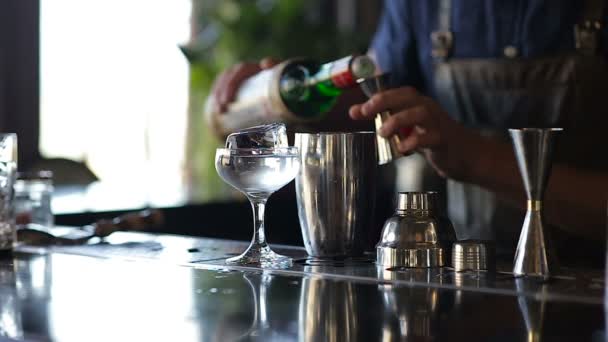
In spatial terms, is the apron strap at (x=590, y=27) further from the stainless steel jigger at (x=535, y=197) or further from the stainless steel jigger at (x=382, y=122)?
the stainless steel jigger at (x=535, y=197)

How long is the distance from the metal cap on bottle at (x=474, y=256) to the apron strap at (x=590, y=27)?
1055 mm

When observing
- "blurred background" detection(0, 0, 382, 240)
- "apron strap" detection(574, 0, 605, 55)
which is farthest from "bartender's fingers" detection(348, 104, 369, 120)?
"blurred background" detection(0, 0, 382, 240)

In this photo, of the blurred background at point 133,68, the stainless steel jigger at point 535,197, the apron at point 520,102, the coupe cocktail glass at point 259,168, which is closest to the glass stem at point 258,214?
the coupe cocktail glass at point 259,168

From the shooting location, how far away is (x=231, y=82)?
1.91 meters

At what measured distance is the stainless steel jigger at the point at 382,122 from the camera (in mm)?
1368

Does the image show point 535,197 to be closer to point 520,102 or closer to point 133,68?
point 520,102

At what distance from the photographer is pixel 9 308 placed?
1012 millimetres

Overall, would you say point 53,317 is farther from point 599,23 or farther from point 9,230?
point 599,23

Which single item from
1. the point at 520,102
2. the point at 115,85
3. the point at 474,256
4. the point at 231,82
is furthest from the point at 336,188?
the point at 115,85

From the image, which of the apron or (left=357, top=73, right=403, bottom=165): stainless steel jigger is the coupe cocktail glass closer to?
(left=357, top=73, right=403, bottom=165): stainless steel jigger

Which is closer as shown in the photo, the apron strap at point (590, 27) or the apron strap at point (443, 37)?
the apron strap at point (590, 27)

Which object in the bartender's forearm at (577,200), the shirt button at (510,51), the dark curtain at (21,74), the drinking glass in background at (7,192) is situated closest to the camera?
the drinking glass in background at (7,192)

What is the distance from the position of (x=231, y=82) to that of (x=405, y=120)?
0.55 metres

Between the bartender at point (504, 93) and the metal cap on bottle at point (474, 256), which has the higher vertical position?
the bartender at point (504, 93)
